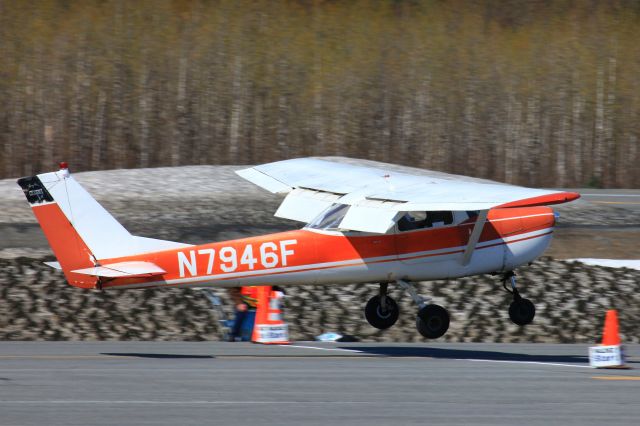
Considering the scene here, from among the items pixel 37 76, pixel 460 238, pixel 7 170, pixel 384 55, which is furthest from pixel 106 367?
pixel 384 55

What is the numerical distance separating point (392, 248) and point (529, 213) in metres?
2.15

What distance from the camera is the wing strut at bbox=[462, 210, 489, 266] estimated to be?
15336 millimetres

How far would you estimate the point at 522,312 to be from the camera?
53.2ft

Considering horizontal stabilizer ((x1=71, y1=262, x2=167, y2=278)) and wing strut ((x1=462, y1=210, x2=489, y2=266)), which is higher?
wing strut ((x1=462, y1=210, x2=489, y2=266))

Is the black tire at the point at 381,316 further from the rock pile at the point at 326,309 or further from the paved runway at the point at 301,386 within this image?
the rock pile at the point at 326,309

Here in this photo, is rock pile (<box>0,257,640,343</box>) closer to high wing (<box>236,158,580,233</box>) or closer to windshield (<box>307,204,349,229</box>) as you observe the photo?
high wing (<box>236,158,580,233</box>)

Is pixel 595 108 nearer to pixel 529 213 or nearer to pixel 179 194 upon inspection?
pixel 179 194

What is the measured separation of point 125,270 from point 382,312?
4281 mm

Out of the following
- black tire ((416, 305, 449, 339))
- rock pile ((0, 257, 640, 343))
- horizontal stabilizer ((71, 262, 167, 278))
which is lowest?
rock pile ((0, 257, 640, 343))

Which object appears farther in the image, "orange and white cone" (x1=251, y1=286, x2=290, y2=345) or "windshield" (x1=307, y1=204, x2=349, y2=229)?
"orange and white cone" (x1=251, y1=286, x2=290, y2=345)

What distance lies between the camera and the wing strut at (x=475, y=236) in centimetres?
1534

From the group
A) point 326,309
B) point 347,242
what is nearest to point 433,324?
point 347,242

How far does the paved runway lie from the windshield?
192 cm

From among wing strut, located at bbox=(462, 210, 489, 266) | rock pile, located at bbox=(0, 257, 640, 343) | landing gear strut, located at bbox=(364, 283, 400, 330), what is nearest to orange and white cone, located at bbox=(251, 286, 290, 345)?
landing gear strut, located at bbox=(364, 283, 400, 330)
